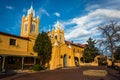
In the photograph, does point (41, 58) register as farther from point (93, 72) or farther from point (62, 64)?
point (93, 72)

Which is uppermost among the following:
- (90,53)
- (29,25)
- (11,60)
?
(29,25)

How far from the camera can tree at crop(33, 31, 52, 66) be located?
1217 inches

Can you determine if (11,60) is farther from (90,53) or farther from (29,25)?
(90,53)

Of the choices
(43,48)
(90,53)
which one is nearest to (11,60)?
(43,48)

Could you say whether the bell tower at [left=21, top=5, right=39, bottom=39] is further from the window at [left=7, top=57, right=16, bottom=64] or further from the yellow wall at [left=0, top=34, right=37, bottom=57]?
the window at [left=7, top=57, right=16, bottom=64]

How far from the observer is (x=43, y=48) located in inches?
1232

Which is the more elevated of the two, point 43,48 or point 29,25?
point 29,25

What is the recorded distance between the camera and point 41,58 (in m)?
31.3

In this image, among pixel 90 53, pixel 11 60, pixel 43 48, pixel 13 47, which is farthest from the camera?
pixel 90 53

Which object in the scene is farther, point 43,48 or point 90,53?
point 90,53

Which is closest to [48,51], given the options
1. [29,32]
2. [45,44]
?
[45,44]

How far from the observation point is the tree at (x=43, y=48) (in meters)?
30.9

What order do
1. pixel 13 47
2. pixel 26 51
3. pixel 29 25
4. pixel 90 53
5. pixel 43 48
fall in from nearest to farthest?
pixel 13 47 → pixel 26 51 → pixel 43 48 → pixel 29 25 → pixel 90 53

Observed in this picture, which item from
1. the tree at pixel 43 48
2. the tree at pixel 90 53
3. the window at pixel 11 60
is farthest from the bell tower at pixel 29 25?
the tree at pixel 90 53
